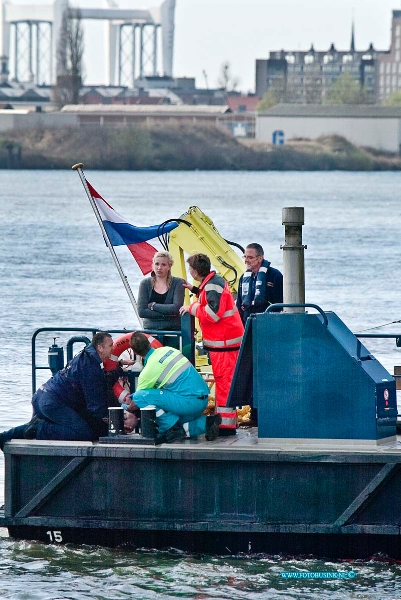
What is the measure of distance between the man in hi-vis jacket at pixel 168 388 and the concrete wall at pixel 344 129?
443ft

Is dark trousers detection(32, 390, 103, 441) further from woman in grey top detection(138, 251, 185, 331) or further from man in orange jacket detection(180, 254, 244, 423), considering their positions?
woman in grey top detection(138, 251, 185, 331)

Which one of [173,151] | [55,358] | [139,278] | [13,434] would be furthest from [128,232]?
[173,151]

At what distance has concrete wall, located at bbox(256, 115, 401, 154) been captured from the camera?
144 meters

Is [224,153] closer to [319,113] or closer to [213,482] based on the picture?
[319,113]

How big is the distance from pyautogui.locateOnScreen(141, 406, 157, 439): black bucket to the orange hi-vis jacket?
35.2 inches

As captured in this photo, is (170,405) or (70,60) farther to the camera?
(70,60)

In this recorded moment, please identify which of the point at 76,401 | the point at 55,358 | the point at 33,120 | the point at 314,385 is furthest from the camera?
the point at 33,120

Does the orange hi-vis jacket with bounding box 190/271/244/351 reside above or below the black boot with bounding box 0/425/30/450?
above

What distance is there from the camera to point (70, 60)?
138625 mm

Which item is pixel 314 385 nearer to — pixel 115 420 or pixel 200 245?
pixel 115 420

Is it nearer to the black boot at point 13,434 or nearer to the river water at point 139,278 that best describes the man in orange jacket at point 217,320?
the river water at point 139,278

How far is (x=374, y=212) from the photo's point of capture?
74062 millimetres

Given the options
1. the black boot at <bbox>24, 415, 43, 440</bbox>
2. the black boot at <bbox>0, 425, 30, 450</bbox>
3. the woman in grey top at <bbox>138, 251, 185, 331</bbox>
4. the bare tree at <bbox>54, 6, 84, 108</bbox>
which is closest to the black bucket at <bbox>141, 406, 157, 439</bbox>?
the black boot at <bbox>24, 415, 43, 440</bbox>

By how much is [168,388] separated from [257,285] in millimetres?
1814
